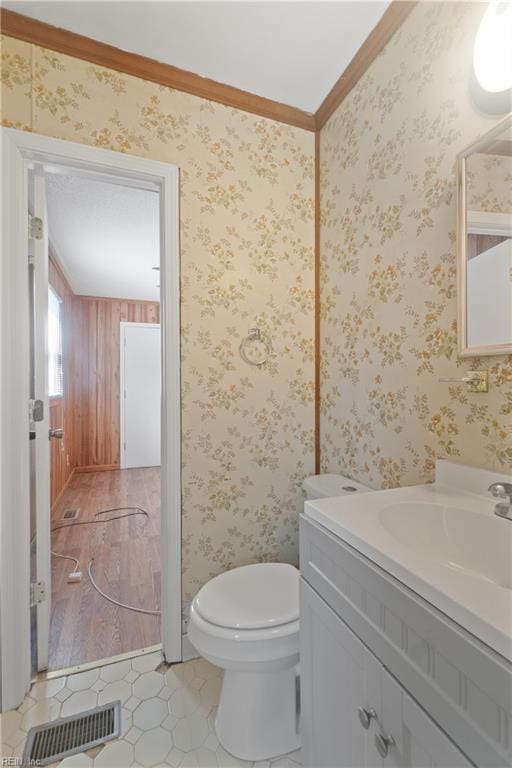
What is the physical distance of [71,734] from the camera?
1.14 metres

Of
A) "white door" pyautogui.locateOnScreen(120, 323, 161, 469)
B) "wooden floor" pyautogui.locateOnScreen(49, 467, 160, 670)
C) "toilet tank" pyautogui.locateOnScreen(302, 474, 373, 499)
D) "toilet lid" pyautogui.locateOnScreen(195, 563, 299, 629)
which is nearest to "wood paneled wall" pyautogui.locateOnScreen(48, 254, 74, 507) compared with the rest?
"wooden floor" pyautogui.locateOnScreen(49, 467, 160, 670)

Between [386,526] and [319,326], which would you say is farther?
[319,326]

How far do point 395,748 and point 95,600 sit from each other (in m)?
1.78

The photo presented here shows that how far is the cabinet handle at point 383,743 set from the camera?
0.55 m

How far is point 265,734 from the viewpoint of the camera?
1071 millimetres

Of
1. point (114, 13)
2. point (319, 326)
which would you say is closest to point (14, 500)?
point (319, 326)

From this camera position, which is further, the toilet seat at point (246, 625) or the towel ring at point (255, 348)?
the towel ring at point (255, 348)

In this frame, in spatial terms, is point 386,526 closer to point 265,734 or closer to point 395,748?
point 395,748

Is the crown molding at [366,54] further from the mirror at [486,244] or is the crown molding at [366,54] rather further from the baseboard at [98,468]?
the baseboard at [98,468]

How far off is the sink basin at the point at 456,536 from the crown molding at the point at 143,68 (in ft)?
5.73

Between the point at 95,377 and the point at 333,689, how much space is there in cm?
458

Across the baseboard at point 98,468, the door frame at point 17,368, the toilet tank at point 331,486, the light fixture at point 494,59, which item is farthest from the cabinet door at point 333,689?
the baseboard at point 98,468

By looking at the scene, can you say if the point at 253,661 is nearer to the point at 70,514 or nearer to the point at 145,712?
the point at 145,712

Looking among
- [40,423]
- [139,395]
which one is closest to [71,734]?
[40,423]
